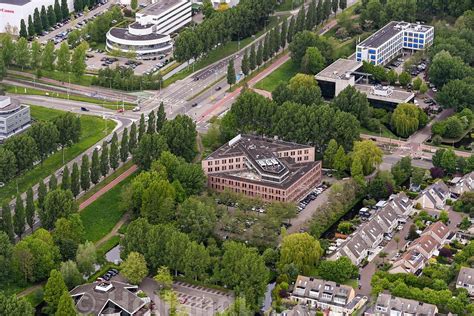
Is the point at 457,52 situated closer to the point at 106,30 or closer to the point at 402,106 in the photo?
the point at 402,106

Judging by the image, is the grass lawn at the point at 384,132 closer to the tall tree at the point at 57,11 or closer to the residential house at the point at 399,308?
the residential house at the point at 399,308

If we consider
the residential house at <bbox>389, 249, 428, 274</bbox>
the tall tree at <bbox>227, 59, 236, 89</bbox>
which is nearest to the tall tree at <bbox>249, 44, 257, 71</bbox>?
the tall tree at <bbox>227, 59, 236, 89</bbox>

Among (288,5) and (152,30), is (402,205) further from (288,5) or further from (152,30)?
(288,5)

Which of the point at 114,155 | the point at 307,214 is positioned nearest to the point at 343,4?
the point at 114,155

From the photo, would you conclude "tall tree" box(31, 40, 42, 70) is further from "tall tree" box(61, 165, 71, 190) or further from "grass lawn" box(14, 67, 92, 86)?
"tall tree" box(61, 165, 71, 190)

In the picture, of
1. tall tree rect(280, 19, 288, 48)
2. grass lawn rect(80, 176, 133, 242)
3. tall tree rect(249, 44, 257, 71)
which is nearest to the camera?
grass lawn rect(80, 176, 133, 242)

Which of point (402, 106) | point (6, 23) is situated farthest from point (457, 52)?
point (6, 23)
